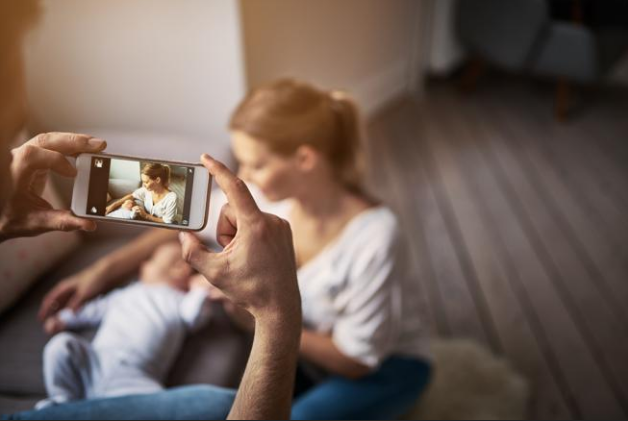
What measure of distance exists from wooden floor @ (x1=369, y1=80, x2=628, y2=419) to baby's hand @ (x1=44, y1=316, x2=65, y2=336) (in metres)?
1.02

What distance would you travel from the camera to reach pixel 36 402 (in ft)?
1.89

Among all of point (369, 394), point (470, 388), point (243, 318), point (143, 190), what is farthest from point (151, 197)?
point (470, 388)

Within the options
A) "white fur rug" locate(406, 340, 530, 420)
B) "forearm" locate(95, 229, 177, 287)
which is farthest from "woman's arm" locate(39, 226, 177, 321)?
"white fur rug" locate(406, 340, 530, 420)

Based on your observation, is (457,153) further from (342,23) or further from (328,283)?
(328,283)

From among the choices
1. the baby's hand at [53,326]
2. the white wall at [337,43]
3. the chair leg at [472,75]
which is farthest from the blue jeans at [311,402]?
the chair leg at [472,75]

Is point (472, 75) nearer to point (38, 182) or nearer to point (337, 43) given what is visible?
point (337, 43)

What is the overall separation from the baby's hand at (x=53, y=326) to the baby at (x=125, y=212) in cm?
33

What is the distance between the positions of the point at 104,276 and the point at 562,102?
230 cm

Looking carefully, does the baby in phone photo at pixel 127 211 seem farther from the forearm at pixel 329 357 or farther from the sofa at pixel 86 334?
the forearm at pixel 329 357

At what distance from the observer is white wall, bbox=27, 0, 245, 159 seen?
0.51 metres

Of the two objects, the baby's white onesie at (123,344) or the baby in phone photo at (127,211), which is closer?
the baby in phone photo at (127,211)

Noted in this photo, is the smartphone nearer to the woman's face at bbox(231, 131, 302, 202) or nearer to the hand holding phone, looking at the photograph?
the hand holding phone

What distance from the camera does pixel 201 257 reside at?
0.37m

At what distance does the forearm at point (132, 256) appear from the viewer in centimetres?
82
